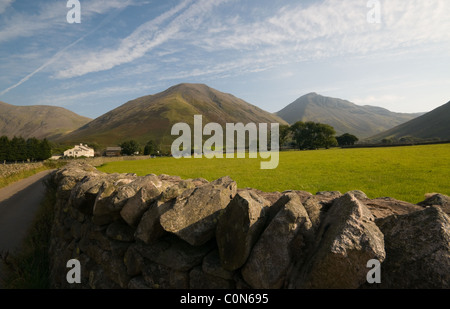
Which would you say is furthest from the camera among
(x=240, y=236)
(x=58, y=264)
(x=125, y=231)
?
(x=58, y=264)

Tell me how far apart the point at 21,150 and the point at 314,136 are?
351 feet

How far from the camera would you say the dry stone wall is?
2.05m

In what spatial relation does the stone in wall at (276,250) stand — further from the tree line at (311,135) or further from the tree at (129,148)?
the tree at (129,148)

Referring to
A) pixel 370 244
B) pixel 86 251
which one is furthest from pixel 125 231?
pixel 370 244

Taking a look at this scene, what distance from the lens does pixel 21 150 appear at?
82.6m

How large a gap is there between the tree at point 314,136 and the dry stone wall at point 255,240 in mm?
89506

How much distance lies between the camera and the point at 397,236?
7.32 feet

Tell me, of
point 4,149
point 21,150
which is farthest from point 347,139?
point 4,149

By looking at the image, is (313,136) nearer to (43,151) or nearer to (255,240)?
(255,240)

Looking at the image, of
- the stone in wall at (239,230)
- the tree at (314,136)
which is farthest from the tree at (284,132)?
the stone in wall at (239,230)

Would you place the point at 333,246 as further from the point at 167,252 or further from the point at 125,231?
the point at 125,231

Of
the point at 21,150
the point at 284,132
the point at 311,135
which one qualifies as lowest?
the point at 21,150

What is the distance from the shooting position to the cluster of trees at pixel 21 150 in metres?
78.6

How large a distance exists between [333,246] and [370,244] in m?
0.33
